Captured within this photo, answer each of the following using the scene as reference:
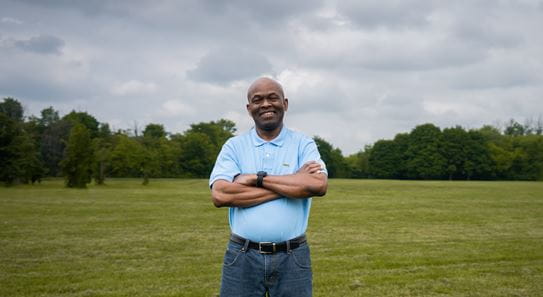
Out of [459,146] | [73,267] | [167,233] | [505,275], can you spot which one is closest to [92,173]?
[167,233]

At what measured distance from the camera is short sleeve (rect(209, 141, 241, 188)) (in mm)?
4082

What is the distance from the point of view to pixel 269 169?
405 centimetres

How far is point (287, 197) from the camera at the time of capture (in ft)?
12.8

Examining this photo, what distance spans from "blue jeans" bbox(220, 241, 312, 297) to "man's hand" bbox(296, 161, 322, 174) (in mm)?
660

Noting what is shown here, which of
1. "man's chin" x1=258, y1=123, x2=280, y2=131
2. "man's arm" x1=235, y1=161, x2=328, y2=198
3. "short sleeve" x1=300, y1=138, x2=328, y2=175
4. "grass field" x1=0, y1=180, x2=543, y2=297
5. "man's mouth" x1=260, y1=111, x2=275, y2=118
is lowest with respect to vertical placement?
"grass field" x1=0, y1=180, x2=543, y2=297

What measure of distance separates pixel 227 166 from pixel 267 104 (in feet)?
2.11

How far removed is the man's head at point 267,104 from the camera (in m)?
4.00

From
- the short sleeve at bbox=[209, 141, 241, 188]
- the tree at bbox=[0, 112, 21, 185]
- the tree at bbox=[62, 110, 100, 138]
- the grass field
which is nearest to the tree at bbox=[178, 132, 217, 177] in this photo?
the tree at bbox=[62, 110, 100, 138]

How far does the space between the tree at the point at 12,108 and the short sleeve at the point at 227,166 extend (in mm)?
105761

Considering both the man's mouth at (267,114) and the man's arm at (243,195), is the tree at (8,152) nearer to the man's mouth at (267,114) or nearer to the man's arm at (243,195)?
the man's arm at (243,195)

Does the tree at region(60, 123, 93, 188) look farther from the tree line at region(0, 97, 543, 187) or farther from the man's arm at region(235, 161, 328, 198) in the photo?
the man's arm at region(235, 161, 328, 198)

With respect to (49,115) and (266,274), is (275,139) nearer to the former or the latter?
(266,274)

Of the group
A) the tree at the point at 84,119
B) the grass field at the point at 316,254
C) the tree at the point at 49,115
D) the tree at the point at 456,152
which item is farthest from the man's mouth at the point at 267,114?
the tree at the point at 49,115

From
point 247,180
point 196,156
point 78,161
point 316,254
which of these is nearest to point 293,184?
point 247,180
